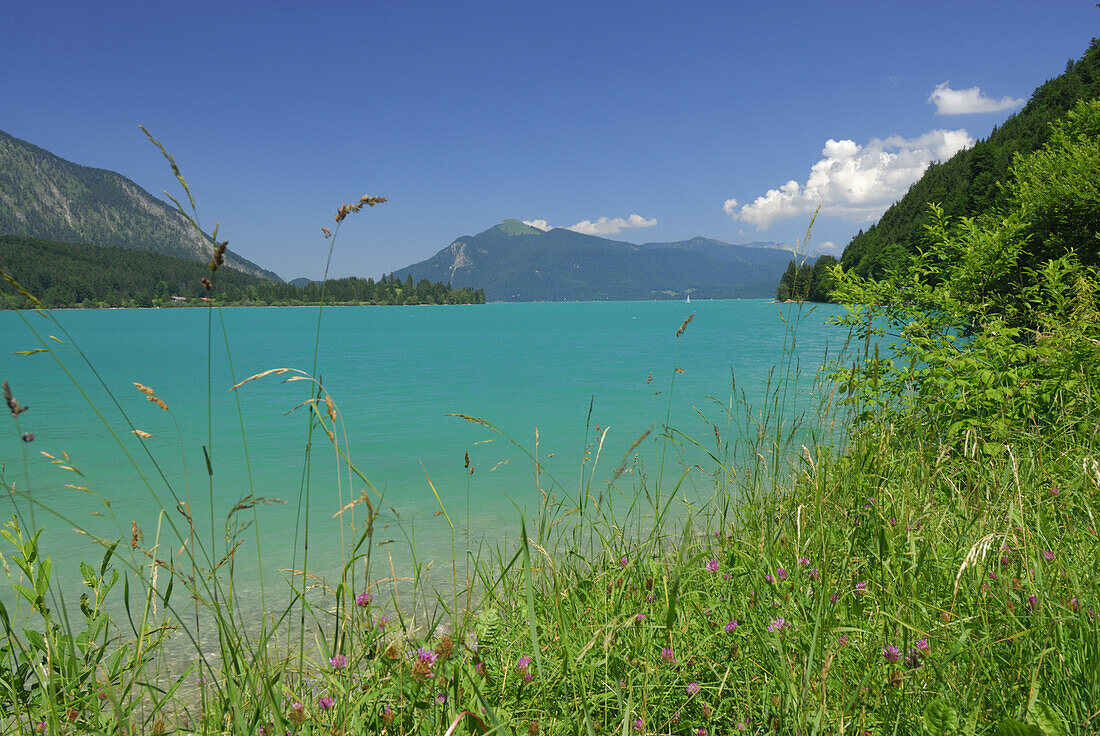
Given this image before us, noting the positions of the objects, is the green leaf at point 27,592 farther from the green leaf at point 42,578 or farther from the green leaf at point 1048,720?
the green leaf at point 1048,720

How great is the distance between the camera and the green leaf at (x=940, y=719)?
119cm

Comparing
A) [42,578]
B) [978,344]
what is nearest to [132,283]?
[42,578]

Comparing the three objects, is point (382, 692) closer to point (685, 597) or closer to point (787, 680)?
point (787, 680)

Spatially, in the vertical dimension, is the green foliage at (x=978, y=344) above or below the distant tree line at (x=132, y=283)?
below

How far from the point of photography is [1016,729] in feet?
3.67

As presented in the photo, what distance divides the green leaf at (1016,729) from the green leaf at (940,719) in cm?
8

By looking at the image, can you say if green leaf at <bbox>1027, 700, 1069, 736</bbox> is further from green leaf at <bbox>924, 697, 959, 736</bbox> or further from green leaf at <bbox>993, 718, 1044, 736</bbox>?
green leaf at <bbox>924, 697, 959, 736</bbox>

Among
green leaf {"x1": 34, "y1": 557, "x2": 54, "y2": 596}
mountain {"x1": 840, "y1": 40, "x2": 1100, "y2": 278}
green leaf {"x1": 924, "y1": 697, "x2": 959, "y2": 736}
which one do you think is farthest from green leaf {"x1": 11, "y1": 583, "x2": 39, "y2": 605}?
mountain {"x1": 840, "y1": 40, "x2": 1100, "y2": 278}

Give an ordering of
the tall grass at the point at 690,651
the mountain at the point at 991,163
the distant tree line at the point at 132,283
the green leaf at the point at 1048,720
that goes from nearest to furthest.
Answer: the green leaf at the point at 1048,720 → the tall grass at the point at 690,651 → the mountain at the point at 991,163 → the distant tree line at the point at 132,283

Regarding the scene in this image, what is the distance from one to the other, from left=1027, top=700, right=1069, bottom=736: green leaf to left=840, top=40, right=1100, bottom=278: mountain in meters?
26.2

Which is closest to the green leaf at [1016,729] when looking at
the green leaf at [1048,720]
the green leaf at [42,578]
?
the green leaf at [1048,720]

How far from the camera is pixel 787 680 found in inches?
56.3

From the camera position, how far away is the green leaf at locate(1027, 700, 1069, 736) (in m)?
1.11

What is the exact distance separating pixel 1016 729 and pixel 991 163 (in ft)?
206
